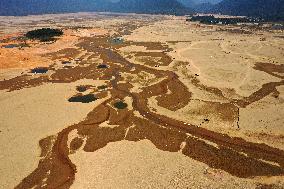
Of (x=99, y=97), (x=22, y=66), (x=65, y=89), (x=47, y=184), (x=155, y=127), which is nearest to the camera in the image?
(x=47, y=184)

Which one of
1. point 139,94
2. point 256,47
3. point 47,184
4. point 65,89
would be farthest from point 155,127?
point 256,47

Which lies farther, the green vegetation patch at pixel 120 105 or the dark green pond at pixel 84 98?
the dark green pond at pixel 84 98

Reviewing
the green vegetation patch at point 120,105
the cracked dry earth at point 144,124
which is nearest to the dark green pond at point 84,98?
the cracked dry earth at point 144,124

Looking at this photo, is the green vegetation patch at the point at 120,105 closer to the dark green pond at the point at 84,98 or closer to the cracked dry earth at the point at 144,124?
the cracked dry earth at the point at 144,124

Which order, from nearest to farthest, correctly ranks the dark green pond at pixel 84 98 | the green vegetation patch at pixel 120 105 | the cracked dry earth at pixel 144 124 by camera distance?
the cracked dry earth at pixel 144 124, the green vegetation patch at pixel 120 105, the dark green pond at pixel 84 98

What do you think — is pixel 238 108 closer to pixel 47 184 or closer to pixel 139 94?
pixel 139 94

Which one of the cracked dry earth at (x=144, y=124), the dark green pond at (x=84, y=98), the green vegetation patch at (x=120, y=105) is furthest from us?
the dark green pond at (x=84, y=98)

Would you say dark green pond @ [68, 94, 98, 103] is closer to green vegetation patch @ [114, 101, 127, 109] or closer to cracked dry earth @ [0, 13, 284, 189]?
cracked dry earth @ [0, 13, 284, 189]

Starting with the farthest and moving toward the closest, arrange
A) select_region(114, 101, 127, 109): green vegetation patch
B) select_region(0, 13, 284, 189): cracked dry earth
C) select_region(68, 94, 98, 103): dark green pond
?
select_region(68, 94, 98, 103): dark green pond → select_region(114, 101, 127, 109): green vegetation patch → select_region(0, 13, 284, 189): cracked dry earth

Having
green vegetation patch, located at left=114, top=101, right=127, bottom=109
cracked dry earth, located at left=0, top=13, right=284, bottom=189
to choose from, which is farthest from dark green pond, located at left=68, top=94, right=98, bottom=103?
green vegetation patch, located at left=114, top=101, right=127, bottom=109
